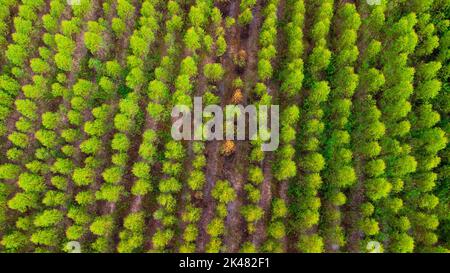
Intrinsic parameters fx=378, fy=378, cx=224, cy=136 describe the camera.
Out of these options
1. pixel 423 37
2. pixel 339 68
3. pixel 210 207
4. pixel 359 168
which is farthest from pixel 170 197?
pixel 423 37

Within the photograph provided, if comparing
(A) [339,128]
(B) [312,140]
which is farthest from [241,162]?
(A) [339,128]

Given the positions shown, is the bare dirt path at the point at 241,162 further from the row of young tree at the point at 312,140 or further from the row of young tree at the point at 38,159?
the row of young tree at the point at 38,159

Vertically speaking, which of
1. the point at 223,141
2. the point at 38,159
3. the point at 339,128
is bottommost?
the point at 38,159

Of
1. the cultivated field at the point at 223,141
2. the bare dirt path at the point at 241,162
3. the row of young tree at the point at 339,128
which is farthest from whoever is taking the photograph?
the bare dirt path at the point at 241,162

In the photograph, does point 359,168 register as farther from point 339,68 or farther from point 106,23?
point 106,23

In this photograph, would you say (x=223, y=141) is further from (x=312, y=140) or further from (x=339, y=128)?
(x=339, y=128)

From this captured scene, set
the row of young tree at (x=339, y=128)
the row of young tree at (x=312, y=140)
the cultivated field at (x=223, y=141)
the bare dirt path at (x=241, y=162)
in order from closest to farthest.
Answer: the row of young tree at (x=312, y=140)
the row of young tree at (x=339, y=128)
the cultivated field at (x=223, y=141)
the bare dirt path at (x=241, y=162)

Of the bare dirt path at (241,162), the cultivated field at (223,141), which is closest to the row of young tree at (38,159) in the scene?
the cultivated field at (223,141)
